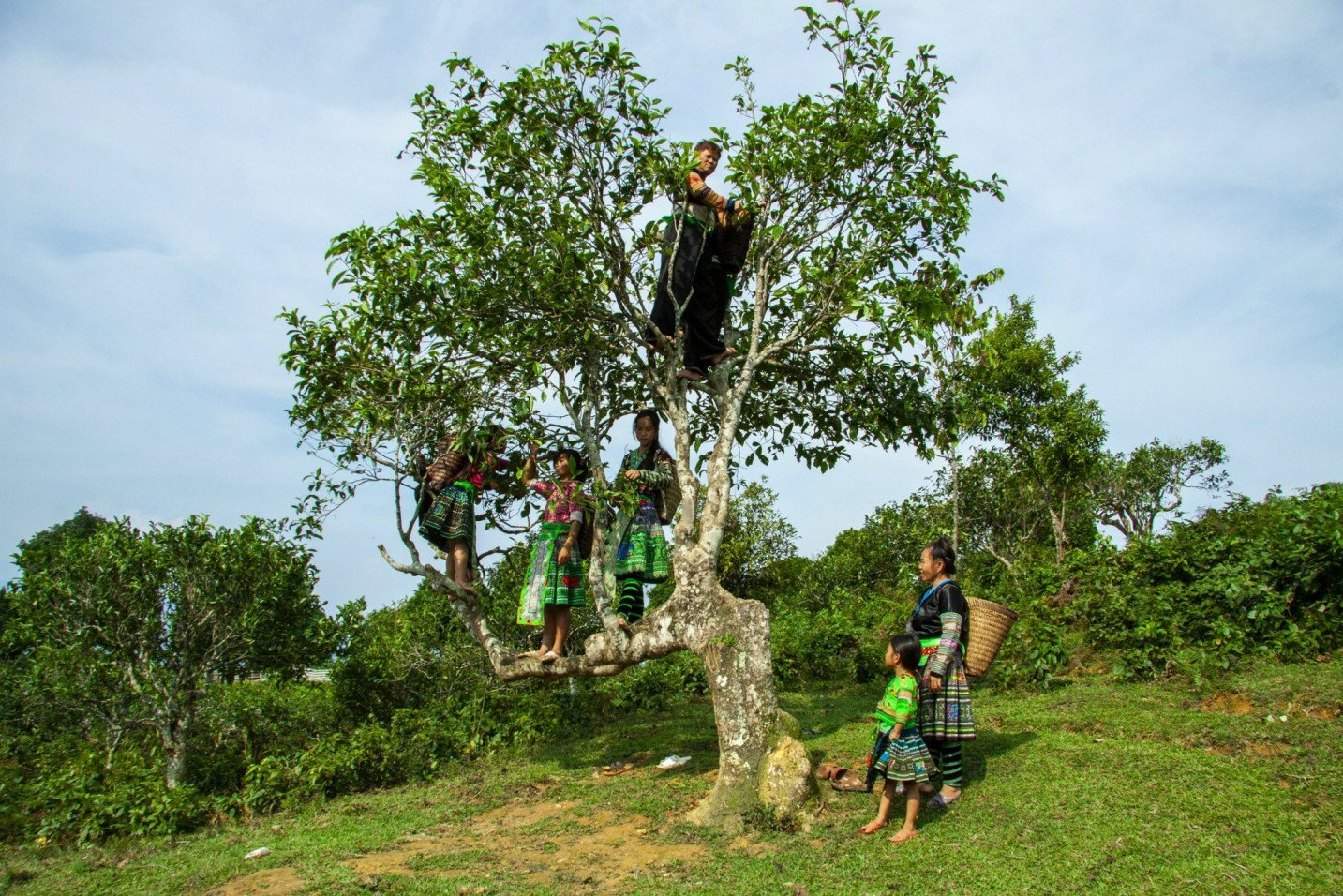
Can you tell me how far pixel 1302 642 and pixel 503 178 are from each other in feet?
27.2

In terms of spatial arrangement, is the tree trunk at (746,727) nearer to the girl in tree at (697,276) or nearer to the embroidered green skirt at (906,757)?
the embroidered green skirt at (906,757)

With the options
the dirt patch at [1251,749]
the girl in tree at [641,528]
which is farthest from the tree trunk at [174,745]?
the dirt patch at [1251,749]

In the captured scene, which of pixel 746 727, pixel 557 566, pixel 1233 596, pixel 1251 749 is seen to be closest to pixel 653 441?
pixel 557 566

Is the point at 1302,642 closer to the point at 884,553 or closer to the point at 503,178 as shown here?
the point at 503,178

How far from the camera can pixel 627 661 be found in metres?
7.05

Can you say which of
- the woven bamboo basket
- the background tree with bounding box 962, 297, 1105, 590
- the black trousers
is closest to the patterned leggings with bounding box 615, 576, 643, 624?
the black trousers

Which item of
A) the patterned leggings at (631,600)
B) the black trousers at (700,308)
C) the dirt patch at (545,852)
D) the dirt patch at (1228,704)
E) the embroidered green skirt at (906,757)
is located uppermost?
the black trousers at (700,308)

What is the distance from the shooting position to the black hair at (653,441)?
A: 7.66 metres

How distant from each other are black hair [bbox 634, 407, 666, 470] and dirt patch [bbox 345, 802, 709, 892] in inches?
107

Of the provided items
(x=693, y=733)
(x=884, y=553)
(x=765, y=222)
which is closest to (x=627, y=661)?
(x=693, y=733)

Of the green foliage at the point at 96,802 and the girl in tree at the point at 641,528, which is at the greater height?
the girl in tree at the point at 641,528

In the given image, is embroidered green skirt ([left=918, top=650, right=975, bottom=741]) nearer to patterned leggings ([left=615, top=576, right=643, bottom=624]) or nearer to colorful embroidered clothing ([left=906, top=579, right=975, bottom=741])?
colorful embroidered clothing ([left=906, top=579, right=975, bottom=741])

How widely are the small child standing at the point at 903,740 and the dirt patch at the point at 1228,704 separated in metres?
3.37

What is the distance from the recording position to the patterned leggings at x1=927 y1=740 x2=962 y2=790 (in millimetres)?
5984
